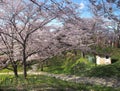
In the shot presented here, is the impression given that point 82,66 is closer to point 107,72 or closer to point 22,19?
point 107,72

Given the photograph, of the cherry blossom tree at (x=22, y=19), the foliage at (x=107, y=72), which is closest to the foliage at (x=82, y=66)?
the foliage at (x=107, y=72)

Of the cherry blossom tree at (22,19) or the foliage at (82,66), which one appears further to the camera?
the foliage at (82,66)

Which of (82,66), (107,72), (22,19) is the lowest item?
(107,72)

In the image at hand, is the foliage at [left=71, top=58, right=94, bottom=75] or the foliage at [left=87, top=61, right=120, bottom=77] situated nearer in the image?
the foliage at [left=87, top=61, right=120, bottom=77]

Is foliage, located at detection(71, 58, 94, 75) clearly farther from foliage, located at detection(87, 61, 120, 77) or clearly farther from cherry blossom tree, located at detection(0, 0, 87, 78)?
cherry blossom tree, located at detection(0, 0, 87, 78)

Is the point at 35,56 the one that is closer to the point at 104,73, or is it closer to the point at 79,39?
the point at 79,39

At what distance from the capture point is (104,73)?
668 inches

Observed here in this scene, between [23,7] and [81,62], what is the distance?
9984mm

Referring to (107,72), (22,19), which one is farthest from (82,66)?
(22,19)

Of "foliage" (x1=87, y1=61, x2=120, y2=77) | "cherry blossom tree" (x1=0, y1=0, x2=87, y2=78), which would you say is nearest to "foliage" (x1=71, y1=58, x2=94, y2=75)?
"foliage" (x1=87, y1=61, x2=120, y2=77)

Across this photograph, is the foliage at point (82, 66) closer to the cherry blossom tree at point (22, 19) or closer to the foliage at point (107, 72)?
the foliage at point (107, 72)

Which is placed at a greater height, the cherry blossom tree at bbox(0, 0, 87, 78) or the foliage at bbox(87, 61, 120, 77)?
the cherry blossom tree at bbox(0, 0, 87, 78)

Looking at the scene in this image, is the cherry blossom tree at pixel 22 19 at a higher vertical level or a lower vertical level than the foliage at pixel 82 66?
higher

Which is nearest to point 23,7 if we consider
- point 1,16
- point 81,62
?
point 1,16
